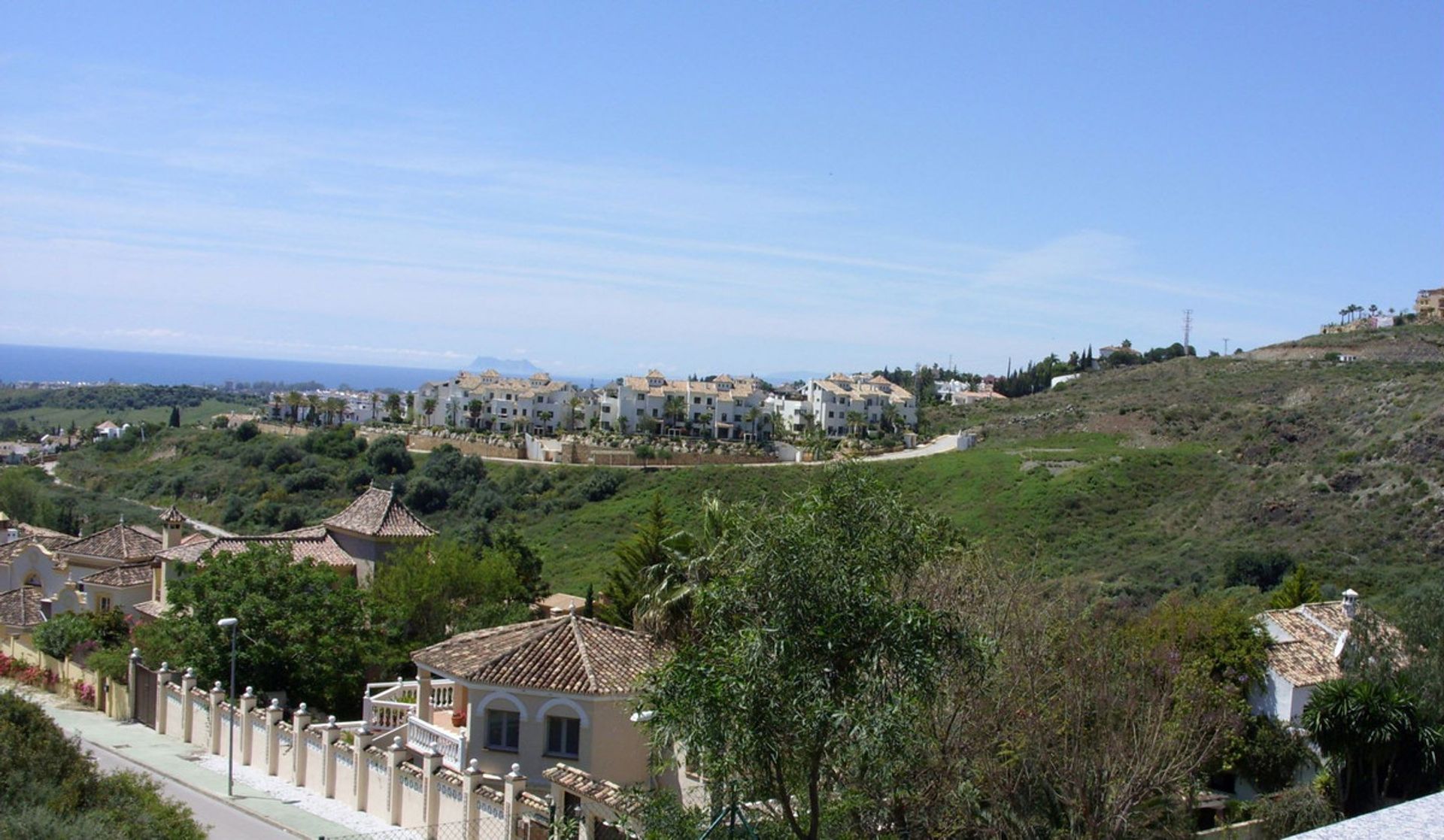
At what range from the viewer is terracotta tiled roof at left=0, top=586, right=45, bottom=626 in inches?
1632

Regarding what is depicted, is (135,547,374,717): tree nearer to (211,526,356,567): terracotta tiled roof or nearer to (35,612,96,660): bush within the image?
(211,526,356,567): terracotta tiled roof

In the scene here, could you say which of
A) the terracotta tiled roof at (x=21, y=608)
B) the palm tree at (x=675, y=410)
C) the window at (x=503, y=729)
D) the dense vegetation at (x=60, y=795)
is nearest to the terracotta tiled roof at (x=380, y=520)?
the terracotta tiled roof at (x=21, y=608)

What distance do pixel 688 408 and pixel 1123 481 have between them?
2363 inches

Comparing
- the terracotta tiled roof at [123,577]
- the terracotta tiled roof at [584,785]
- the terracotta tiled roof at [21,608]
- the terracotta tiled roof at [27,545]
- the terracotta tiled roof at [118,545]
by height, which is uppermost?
the terracotta tiled roof at [584,785]

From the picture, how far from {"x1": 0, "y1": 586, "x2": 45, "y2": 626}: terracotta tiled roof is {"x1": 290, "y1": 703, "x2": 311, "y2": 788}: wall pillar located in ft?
69.6

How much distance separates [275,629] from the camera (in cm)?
2941

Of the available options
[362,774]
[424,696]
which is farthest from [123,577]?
[362,774]

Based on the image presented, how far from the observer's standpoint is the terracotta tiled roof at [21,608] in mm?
41447

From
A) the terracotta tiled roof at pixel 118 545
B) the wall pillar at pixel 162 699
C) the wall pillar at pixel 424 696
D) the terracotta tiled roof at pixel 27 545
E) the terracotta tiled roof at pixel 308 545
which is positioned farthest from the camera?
the terracotta tiled roof at pixel 27 545

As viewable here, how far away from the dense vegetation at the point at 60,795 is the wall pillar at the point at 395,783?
6.84m

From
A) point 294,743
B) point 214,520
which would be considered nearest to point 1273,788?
point 294,743

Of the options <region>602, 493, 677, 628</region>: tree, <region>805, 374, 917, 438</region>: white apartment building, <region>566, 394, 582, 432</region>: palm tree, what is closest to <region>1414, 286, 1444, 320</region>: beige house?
<region>805, 374, 917, 438</region>: white apartment building

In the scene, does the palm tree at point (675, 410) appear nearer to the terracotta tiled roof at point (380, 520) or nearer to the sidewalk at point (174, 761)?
the terracotta tiled roof at point (380, 520)

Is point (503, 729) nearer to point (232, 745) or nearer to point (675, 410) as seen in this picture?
point (232, 745)
